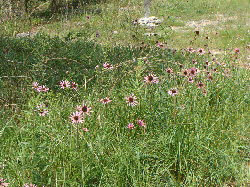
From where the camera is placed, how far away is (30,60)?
4.42m

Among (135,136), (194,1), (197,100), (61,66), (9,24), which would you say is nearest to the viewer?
(135,136)

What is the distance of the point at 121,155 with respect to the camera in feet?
6.38

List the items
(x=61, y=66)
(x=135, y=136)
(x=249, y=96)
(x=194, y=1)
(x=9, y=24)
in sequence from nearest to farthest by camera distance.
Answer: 1. (x=135, y=136)
2. (x=249, y=96)
3. (x=61, y=66)
4. (x=9, y=24)
5. (x=194, y=1)

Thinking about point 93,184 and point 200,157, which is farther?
point 200,157

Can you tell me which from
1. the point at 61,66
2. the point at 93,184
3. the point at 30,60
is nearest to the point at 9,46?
the point at 30,60

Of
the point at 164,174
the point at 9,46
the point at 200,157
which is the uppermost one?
the point at 9,46

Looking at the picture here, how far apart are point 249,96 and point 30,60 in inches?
131

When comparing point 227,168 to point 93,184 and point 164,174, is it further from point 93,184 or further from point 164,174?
point 93,184

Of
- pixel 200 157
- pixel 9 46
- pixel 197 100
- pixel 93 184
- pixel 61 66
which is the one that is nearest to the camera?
pixel 93 184

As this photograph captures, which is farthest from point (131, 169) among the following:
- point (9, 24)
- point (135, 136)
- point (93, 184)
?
point (9, 24)

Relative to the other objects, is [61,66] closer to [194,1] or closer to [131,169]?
[131,169]

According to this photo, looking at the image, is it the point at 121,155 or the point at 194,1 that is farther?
the point at 194,1

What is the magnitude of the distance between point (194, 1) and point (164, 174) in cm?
1483

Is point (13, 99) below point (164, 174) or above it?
above
